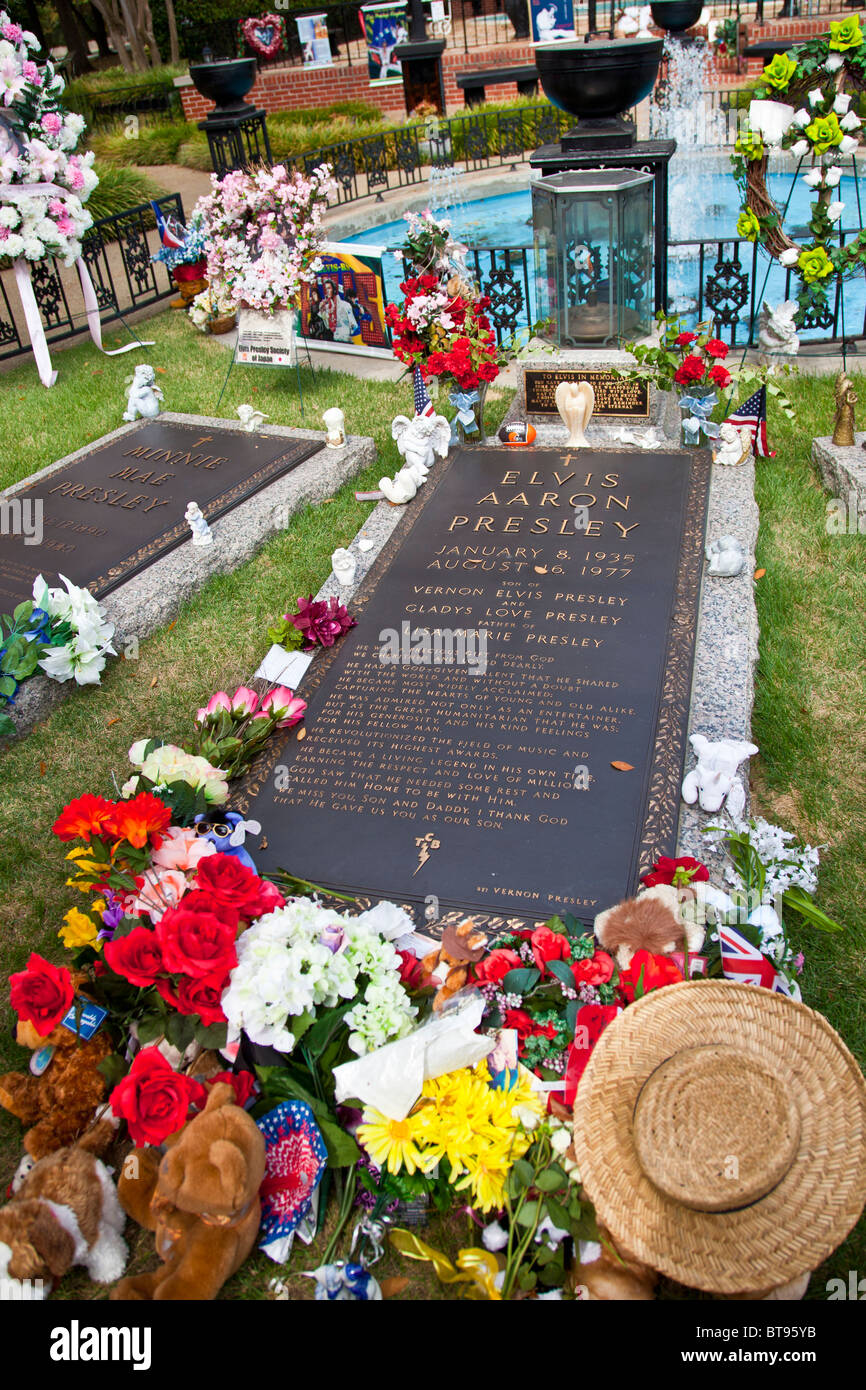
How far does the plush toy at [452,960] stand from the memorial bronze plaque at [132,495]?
3.08m

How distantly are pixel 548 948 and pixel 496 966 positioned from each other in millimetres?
169

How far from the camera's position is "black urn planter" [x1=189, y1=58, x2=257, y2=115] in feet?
31.7

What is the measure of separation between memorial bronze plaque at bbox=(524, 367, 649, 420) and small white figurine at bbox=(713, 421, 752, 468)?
2.19ft

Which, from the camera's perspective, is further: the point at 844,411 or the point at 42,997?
the point at 844,411

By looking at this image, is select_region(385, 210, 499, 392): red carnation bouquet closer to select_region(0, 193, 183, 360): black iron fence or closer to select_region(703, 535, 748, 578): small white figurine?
select_region(703, 535, 748, 578): small white figurine

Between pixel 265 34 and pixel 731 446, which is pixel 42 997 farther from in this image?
pixel 265 34

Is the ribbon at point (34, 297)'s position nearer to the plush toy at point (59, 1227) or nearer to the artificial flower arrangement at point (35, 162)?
the artificial flower arrangement at point (35, 162)

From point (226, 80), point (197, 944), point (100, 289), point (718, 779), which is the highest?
point (226, 80)

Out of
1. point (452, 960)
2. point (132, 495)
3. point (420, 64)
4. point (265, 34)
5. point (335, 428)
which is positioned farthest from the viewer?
point (265, 34)

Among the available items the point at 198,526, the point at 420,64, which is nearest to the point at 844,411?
the point at 198,526

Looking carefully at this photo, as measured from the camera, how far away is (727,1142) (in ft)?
7.19

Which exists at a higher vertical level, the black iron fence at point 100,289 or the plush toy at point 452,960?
the black iron fence at point 100,289

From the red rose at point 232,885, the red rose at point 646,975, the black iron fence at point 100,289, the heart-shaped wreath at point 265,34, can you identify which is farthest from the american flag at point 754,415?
the heart-shaped wreath at point 265,34

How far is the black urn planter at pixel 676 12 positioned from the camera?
11916mm
